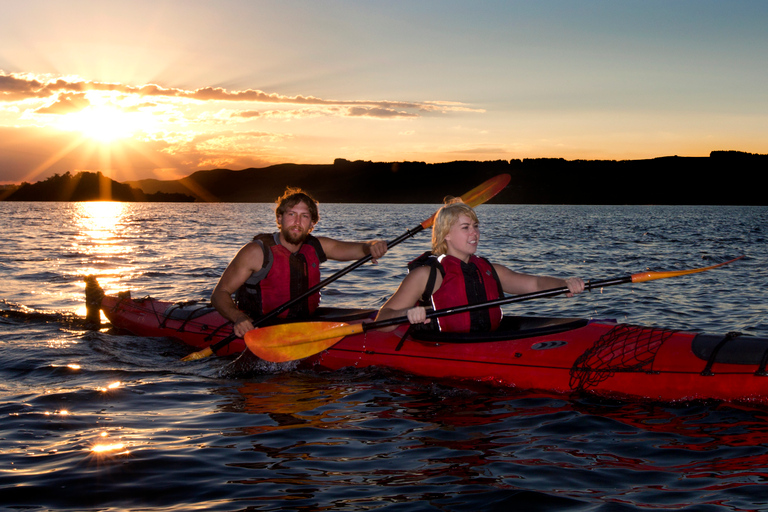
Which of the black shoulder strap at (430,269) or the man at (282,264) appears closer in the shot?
the black shoulder strap at (430,269)

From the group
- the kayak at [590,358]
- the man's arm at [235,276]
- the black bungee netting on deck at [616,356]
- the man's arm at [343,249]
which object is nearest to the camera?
the kayak at [590,358]

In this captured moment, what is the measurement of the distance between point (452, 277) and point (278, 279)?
1.88 meters

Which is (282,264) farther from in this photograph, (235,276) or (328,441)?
(328,441)

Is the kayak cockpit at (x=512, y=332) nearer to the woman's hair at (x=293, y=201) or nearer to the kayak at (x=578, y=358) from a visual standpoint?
the kayak at (x=578, y=358)

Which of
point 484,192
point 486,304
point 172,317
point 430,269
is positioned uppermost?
point 484,192

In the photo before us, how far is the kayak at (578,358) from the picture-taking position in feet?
13.9

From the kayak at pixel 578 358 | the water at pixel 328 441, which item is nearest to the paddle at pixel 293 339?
the water at pixel 328 441

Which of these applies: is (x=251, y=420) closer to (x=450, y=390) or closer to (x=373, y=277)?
(x=450, y=390)

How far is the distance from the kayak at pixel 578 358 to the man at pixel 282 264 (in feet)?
1.93

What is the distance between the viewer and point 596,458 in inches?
141

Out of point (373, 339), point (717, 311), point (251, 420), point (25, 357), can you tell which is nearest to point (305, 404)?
point (251, 420)

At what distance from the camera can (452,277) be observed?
15.8 feet

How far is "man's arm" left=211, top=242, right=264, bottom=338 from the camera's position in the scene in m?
5.58

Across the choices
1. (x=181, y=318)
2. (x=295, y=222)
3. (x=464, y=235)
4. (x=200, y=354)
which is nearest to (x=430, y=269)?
(x=464, y=235)
